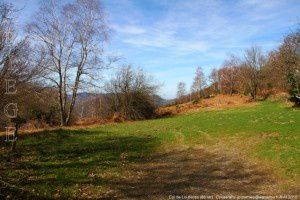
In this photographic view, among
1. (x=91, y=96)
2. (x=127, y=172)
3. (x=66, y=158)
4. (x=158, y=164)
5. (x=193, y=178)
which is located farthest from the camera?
(x=91, y=96)

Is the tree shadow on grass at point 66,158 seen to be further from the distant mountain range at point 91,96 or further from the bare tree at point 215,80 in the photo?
the bare tree at point 215,80

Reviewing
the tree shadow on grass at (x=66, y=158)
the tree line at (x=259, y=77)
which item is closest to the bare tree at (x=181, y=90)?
the tree line at (x=259, y=77)

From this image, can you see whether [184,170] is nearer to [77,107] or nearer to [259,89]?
[77,107]

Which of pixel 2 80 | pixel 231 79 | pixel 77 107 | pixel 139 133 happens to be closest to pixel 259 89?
pixel 231 79

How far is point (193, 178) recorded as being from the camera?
510 inches

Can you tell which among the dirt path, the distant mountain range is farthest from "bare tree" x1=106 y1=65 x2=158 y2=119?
the dirt path

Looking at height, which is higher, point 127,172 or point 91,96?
point 91,96

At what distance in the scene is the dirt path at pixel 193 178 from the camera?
1109 centimetres

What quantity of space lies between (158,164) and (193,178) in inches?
114

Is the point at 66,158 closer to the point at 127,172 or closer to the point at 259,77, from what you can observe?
the point at 127,172

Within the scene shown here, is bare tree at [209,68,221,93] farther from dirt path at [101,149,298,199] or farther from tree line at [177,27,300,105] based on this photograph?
dirt path at [101,149,298,199]

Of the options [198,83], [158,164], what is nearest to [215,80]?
[198,83]

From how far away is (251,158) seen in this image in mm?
15297

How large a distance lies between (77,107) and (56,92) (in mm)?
11564
